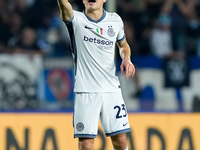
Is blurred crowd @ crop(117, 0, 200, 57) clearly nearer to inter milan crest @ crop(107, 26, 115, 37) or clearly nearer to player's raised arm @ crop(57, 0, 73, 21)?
inter milan crest @ crop(107, 26, 115, 37)

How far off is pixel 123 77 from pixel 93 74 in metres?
3.26

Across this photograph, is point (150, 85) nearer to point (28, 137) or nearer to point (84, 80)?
point (28, 137)

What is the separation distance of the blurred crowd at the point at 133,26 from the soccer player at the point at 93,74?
3626 millimetres

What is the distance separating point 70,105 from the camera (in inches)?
284

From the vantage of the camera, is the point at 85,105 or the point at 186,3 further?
the point at 186,3

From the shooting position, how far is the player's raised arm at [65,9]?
4332 mm

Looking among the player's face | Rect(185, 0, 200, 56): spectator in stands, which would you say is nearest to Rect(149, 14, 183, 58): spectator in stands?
Rect(185, 0, 200, 56): spectator in stands

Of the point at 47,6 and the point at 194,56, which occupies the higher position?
the point at 47,6

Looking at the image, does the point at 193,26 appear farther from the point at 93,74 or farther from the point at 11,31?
the point at 93,74

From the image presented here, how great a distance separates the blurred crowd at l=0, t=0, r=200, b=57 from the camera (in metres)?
8.46

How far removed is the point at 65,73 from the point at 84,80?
3.41 meters

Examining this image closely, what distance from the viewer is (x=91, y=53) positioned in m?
4.58

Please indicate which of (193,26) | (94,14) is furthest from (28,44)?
(94,14)

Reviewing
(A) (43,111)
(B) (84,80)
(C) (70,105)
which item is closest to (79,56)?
(B) (84,80)
